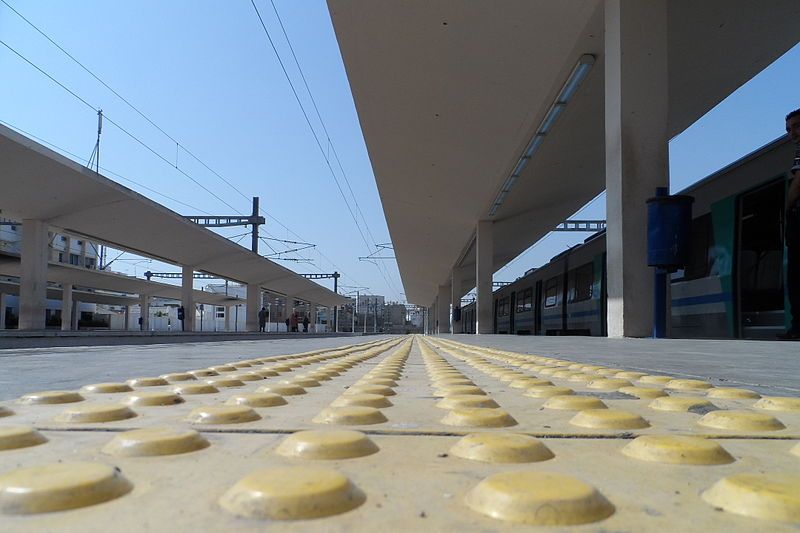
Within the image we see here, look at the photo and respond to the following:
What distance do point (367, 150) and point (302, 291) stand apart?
104ft

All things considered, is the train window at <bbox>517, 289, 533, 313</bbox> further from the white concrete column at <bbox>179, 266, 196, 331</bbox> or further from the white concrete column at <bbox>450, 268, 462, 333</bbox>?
the white concrete column at <bbox>179, 266, 196, 331</bbox>

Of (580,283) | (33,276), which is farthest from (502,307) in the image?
(33,276)

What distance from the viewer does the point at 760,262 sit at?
25.1 ft

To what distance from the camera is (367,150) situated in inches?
577

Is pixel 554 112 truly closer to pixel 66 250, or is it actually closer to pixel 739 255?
pixel 739 255

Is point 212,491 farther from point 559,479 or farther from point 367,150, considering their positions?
point 367,150

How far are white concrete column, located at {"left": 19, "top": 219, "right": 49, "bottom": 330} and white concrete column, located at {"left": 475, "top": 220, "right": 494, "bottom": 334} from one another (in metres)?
13.5

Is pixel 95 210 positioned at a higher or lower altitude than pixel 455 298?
higher

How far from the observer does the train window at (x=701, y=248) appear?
8.74m

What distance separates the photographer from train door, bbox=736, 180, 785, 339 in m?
7.32

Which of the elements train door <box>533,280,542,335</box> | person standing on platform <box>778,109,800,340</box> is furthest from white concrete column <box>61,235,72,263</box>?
person standing on platform <box>778,109,800,340</box>

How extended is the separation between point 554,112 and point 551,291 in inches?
275

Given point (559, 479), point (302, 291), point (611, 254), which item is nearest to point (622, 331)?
point (611, 254)

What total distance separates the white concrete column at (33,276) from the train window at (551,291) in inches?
576
